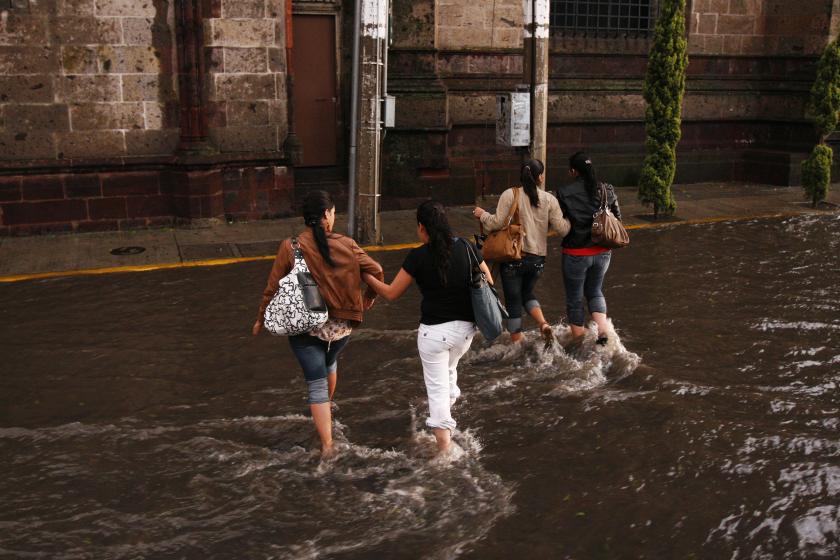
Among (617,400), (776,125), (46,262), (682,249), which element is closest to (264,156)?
(46,262)

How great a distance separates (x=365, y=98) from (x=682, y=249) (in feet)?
14.7

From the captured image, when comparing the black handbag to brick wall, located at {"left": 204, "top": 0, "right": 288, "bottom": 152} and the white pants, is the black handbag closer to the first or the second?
the white pants

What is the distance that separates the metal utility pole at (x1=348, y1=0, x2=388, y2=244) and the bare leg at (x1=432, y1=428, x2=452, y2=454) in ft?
21.3

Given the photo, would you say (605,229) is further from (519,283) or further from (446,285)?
(446,285)

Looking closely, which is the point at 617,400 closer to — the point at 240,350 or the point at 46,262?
the point at 240,350

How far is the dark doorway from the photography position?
559 inches

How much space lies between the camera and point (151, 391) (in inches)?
275

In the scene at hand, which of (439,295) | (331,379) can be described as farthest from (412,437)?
(439,295)

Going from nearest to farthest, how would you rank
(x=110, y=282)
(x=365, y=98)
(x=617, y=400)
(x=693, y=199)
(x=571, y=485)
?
(x=571, y=485)
(x=617, y=400)
(x=110, y=282)
(x=365, y=98)
(x=693, y=199)

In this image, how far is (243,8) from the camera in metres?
12.9

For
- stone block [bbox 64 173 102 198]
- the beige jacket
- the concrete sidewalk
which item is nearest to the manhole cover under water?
the concrete sidewalk

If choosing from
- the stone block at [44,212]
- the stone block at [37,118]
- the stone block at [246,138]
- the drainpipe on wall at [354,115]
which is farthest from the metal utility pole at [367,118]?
the stone block at [37,118]

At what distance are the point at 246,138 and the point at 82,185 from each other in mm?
2352

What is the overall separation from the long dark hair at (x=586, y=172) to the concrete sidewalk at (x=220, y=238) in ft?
16.4
